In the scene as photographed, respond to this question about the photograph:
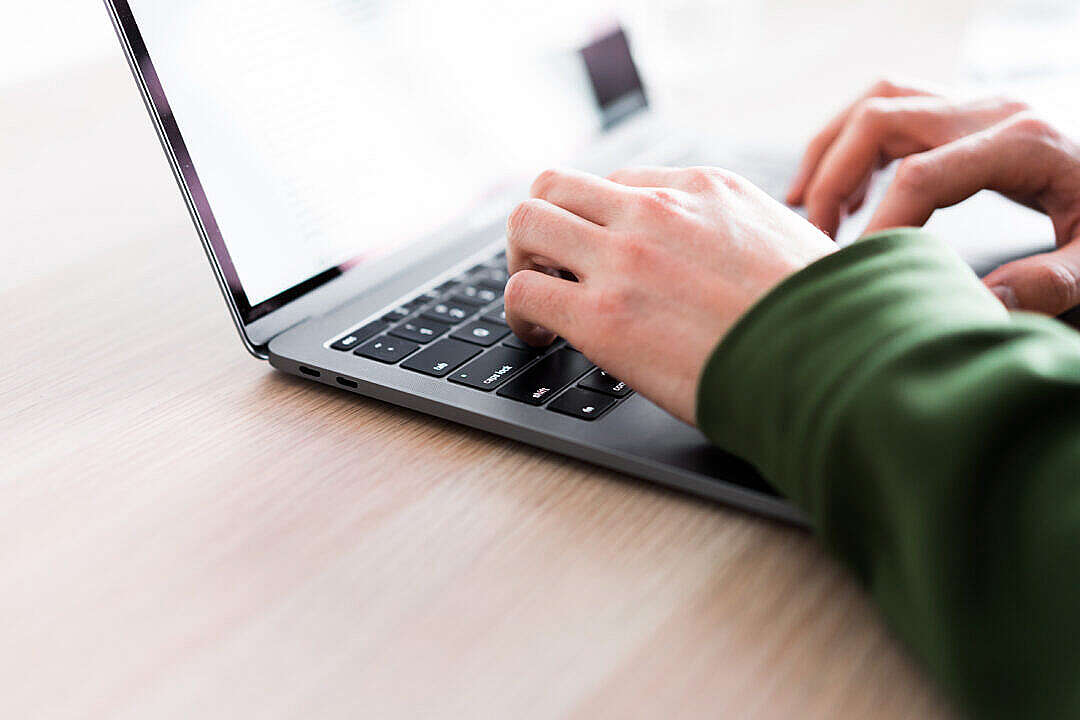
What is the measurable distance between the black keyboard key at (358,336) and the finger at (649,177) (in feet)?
0.56

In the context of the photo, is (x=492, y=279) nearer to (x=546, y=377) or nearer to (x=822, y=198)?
(x=546, y=377)

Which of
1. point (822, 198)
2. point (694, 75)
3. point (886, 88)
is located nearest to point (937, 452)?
point (822, 198)

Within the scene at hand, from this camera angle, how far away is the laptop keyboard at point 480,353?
0.47m

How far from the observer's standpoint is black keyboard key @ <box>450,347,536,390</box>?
1.60ft

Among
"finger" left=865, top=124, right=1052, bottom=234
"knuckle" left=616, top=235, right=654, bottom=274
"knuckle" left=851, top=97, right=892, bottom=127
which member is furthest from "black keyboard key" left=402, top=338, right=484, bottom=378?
"knuckle" left=851, top=97, right=892, bottom=127

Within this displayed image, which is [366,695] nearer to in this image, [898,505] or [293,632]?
[293,632]

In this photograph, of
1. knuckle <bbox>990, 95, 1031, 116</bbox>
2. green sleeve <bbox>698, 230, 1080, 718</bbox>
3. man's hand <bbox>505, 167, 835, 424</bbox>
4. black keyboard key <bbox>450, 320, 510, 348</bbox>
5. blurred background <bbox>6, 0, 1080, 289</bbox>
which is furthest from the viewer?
blurred background <bbox>6, 0, 1080, 289</bbox>

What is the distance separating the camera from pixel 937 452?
1.02 feet

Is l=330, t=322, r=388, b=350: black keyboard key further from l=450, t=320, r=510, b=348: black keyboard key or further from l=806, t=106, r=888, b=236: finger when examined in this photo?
l=806, t=106, r=888, b=236: finger

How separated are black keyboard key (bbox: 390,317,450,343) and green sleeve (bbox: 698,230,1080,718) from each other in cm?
21

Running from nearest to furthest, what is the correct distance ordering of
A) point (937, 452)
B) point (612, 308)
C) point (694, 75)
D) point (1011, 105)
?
point (937, 452)
point (612, 308)
point (1011, 105)
point (694, 75)

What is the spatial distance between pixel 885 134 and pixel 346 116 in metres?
0.39

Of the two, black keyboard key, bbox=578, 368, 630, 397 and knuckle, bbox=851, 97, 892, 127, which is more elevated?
knuckle, bbox=851, 97, 892, 127

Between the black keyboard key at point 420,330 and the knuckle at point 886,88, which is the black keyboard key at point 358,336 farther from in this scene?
the knuckle at point 886,88
